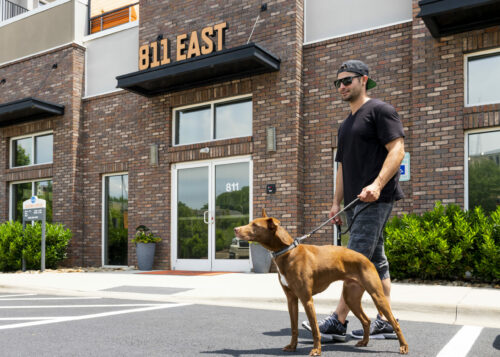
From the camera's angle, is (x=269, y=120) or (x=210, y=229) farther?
(x=210, y=229)

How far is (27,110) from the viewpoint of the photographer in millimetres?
13641

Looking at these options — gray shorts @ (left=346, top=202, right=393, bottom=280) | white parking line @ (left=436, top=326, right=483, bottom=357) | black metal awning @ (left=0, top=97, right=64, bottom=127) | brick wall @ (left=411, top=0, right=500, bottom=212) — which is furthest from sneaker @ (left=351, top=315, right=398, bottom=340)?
black metal awning @ (left=0, top=97, right=64, bottom=127)

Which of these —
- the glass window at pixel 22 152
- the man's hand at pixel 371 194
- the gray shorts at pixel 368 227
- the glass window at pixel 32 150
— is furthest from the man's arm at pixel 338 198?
the glass window at pixel 22 152

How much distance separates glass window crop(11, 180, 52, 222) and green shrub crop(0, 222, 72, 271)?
1403 millimetres

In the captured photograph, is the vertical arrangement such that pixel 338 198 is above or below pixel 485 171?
below

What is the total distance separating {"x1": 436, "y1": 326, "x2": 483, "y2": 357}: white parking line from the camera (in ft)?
Answer: 12.6

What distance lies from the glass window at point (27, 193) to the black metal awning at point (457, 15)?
1055 centimetres

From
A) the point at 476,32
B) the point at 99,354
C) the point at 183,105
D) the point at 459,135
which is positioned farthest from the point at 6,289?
the point at 476,32

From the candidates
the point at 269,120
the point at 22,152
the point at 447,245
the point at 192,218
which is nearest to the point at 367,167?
the point at 447,245

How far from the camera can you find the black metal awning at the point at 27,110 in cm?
1321

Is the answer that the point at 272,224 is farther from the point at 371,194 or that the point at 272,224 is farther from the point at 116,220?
the point at 116,220

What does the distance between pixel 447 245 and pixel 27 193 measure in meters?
11.7

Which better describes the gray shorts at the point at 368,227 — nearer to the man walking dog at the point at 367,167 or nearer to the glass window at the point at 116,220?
the man walking dog at the point at 367,167

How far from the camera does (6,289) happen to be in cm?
920
